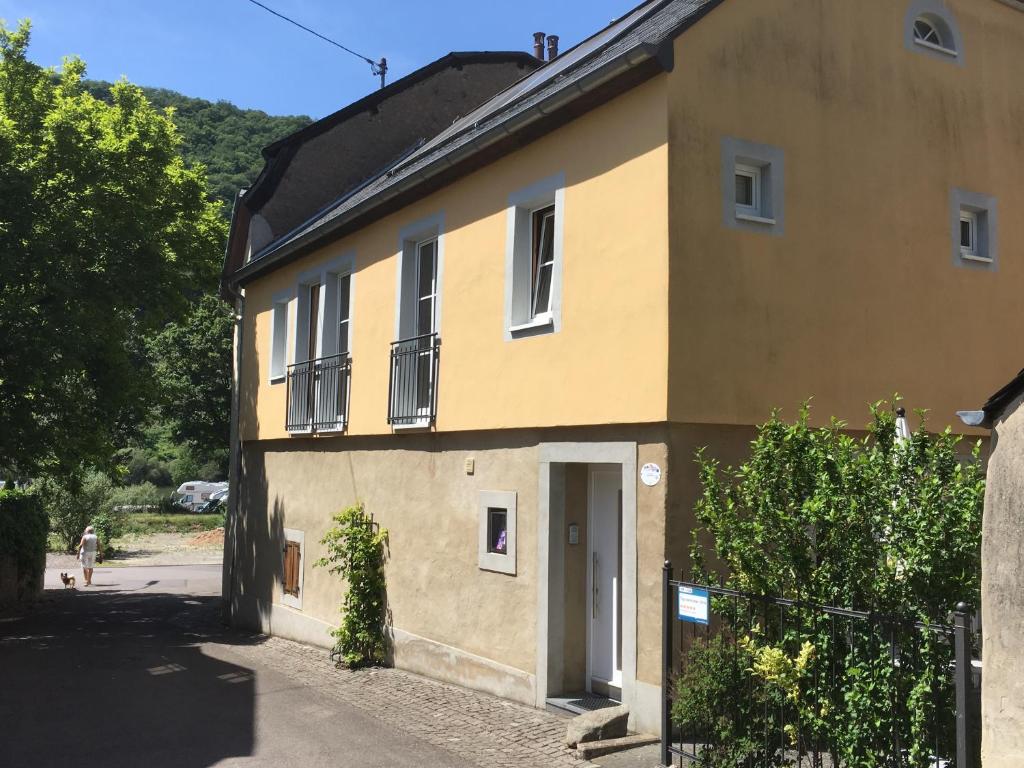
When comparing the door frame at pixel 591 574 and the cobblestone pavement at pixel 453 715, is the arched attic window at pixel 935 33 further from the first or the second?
the cobblestone pavement at pixel 453 715

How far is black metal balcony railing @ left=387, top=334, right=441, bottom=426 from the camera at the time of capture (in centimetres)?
1148

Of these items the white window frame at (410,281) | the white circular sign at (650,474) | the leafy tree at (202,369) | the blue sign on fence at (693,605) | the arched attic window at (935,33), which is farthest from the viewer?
the leafy tree at (202,369)

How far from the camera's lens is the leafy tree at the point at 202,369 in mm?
51625

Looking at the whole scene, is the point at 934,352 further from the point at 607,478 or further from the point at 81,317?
the point at 81,317

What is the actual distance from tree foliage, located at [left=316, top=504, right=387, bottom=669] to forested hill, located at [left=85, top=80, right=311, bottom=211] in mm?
41276

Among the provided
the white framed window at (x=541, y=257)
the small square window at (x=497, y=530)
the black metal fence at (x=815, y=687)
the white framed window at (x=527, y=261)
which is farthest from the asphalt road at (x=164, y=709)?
the white framed window at (x=541, y=257)

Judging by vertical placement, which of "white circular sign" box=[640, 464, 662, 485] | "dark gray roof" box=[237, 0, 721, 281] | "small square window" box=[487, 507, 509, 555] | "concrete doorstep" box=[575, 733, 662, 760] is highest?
"dark gray roof" box=[237, 0, 721, 281]

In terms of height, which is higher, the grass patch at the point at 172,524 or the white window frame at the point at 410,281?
the white window frame at the point at 410,281

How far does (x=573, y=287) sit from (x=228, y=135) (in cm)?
5790

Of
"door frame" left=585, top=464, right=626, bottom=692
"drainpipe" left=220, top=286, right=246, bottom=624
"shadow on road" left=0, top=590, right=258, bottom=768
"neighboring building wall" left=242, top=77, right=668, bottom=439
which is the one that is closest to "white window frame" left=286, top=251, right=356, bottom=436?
"neighboring building wall" left=242, top=77, right=668, bottom=439

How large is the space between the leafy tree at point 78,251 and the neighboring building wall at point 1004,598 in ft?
43.9

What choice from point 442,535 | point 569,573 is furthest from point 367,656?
point 569,573

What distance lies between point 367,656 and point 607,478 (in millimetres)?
4762

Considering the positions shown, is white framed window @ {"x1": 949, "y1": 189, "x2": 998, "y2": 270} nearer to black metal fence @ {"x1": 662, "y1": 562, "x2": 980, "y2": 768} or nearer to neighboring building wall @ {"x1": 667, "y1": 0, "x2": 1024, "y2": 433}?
neighboring building wall @ {"x1": 667, "y1": 0, "x2": 1024, "y2": 433}
